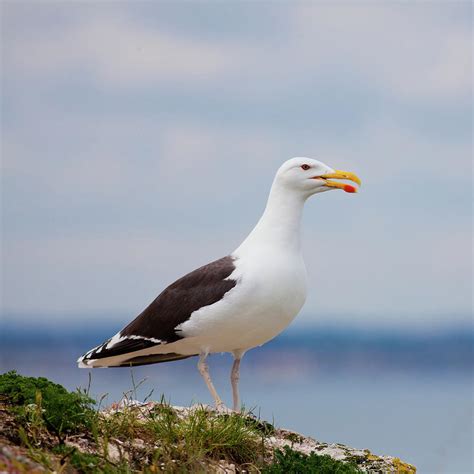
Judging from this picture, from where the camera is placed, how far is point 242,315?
10156 mm

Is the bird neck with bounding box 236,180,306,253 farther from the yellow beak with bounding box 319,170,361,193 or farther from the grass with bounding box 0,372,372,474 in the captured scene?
the grass with bounding box 0,372,372,474

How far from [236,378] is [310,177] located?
2.62m

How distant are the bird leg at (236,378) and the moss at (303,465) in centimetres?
182

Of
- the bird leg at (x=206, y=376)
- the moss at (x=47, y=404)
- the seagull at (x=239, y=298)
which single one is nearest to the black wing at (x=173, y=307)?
the seagull at (x=239, y=298)

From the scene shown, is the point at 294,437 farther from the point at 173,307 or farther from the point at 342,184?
the point at 342,184

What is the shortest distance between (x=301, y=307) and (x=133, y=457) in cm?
328

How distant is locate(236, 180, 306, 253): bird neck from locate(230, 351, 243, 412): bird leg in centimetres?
133

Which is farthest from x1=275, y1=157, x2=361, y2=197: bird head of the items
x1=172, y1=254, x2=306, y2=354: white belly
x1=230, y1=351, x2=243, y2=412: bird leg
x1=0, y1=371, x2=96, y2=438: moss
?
x1=0, y1=371, x2=96, y2=438: moss

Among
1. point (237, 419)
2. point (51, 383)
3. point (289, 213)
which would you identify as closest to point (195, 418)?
point (237, 419)

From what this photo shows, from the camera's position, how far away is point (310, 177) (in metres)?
10.8

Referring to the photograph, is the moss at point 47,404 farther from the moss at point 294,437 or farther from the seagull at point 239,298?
the moss at point 294,437

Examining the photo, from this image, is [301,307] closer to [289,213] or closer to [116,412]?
[289,213]

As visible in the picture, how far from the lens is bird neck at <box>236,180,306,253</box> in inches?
418

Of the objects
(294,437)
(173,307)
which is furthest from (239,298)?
(294,437)
